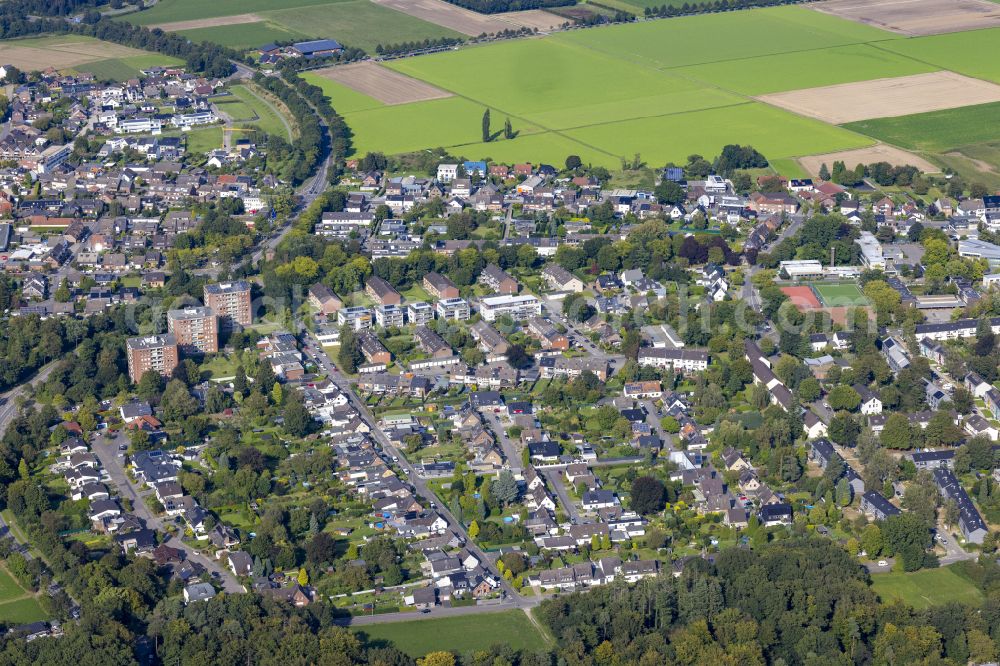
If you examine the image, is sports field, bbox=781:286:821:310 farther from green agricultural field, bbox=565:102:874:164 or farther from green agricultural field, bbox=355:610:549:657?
green agricultural field, bbox=355:610:549:657

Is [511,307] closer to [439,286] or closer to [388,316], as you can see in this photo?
[439,286]

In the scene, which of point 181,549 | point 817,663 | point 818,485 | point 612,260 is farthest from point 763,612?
point 612,260

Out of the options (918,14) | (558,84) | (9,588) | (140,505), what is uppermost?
(918,14)

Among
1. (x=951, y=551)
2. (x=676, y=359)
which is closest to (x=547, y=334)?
(x=676, y=359)

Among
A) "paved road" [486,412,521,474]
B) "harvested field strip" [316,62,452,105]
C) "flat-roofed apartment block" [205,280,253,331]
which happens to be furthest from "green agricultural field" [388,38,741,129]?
"paved road" [486,412,521,474]

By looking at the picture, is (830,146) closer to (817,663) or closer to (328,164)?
(328,164)

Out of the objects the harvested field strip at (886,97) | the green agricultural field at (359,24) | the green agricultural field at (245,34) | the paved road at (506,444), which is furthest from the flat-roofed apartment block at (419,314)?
the green agricultural field at (245,34)

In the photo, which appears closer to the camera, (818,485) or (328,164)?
(818,485)
